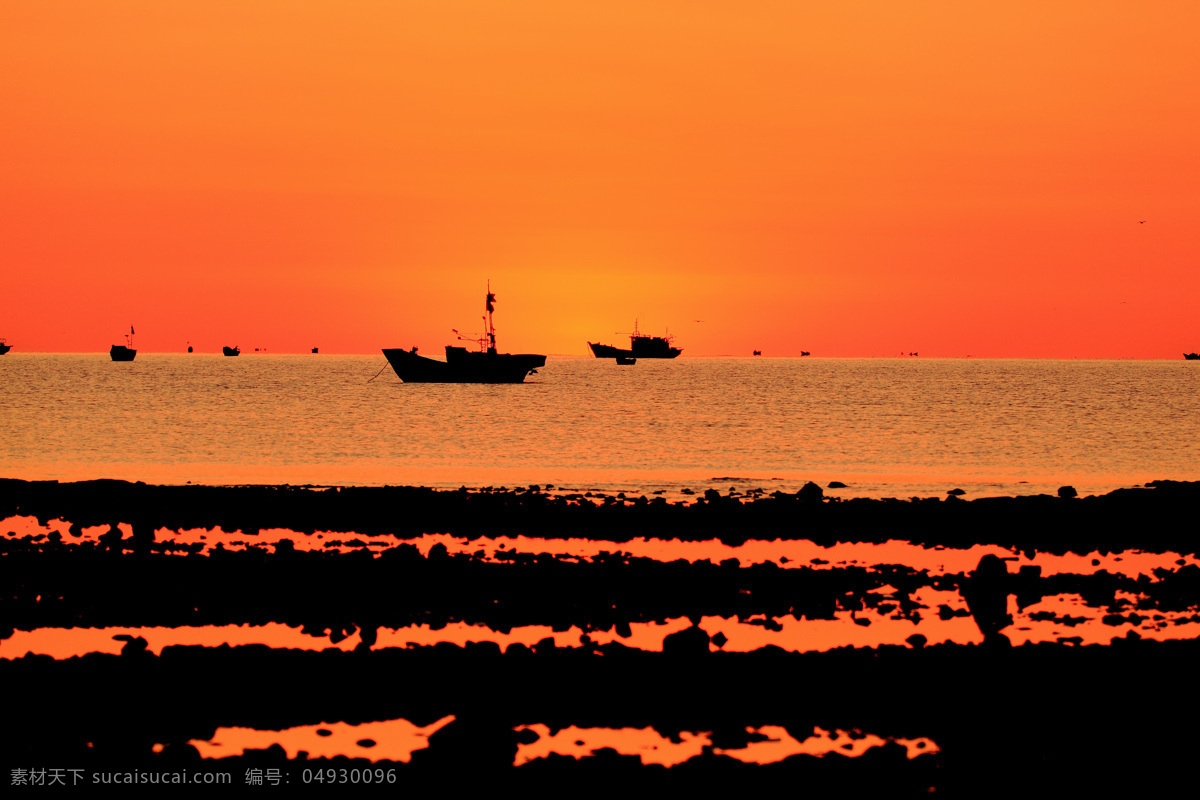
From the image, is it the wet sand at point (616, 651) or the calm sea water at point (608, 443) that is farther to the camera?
the calm sea water at point (608, 443)

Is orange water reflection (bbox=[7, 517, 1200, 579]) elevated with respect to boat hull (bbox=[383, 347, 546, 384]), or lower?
lower

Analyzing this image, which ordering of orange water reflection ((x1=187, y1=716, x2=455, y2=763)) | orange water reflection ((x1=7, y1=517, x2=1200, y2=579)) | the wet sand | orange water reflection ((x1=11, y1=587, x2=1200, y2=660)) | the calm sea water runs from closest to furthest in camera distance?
the wet sand → orange water reflection ((x1=187, y1=716, x2=455, y2=763)) → orange water reflection ((x1=11, y1=587, x2=1200, y2=660)) → orange water reflection ((x1=7, y1=517, x2=1200, y2=579)) → the calm sea water

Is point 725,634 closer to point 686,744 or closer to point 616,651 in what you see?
point 616,651

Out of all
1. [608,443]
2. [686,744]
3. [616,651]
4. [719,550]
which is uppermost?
[608,443]

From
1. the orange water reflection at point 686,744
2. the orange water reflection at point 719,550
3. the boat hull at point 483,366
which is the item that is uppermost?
the boat hull at point 483,366

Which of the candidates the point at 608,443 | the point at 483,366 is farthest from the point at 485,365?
the point at 608,443

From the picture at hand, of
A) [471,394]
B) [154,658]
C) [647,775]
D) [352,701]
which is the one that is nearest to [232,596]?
[154,658]

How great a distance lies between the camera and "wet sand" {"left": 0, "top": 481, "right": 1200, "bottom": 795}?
807 cm

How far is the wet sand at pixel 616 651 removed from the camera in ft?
26.5

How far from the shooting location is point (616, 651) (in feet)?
33.4

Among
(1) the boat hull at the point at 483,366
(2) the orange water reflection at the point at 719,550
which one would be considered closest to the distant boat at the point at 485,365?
(1) the boat hull at the point at 483,366

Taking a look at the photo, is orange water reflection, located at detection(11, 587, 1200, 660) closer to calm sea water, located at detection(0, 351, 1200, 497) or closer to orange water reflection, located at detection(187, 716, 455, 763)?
orange water reflection, located at detection(187, 716, 455, 763)

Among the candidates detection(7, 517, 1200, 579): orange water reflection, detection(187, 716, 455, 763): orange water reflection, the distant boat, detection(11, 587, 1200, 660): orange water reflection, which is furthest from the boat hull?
detection(187, 716, 455, 763): orange water reflection

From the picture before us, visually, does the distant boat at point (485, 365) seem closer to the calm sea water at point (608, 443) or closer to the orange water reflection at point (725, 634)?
the calm sea water at point (608, 443)
